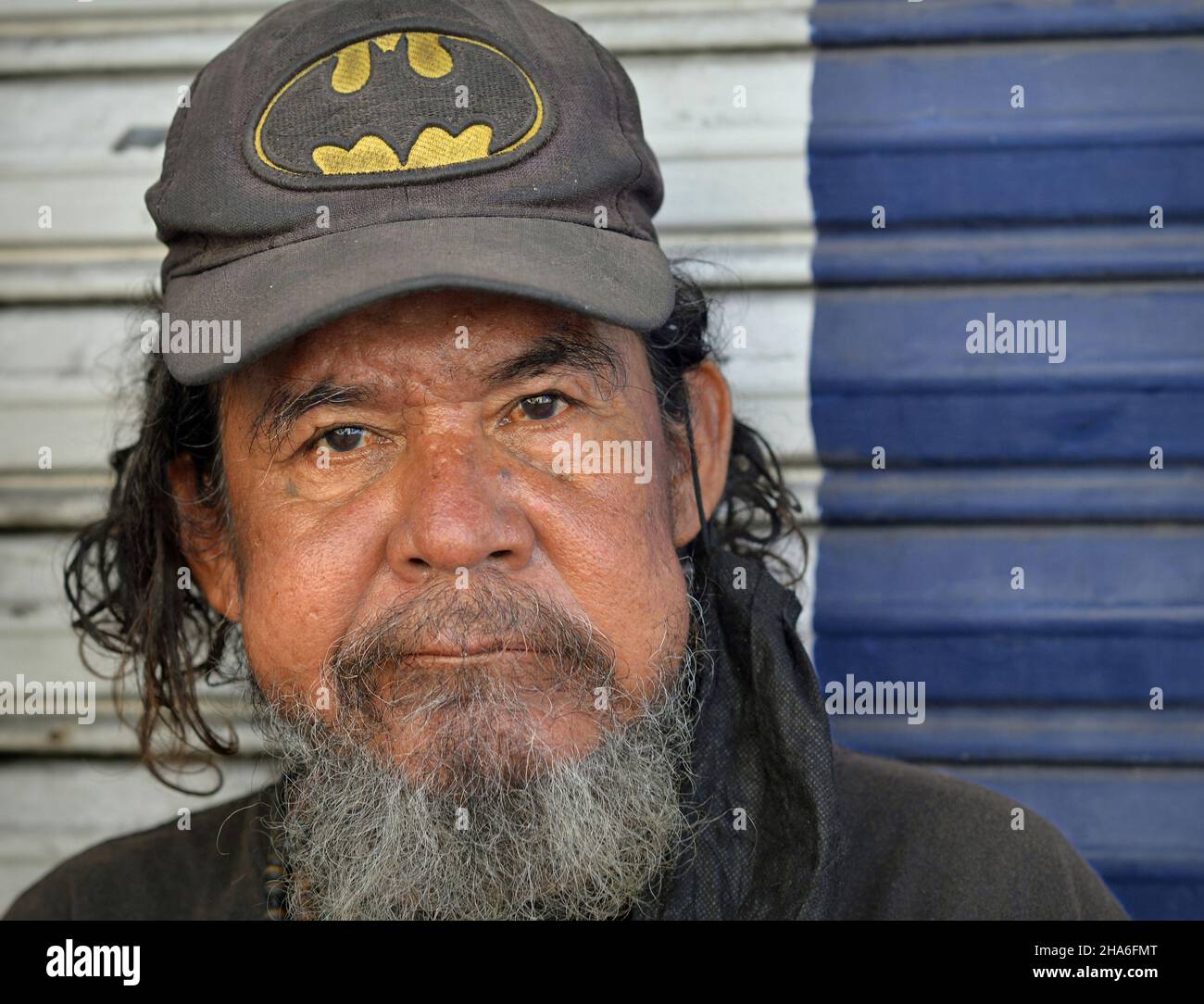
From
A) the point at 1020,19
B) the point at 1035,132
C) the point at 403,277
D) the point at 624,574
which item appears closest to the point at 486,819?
the point at 624,574

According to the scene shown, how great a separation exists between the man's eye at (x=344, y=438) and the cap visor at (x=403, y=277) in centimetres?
18

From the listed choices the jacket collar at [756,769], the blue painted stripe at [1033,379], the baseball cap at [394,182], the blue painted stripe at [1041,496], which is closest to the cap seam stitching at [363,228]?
the baseball cap at [394,182]

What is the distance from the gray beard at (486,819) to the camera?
169 centimetres

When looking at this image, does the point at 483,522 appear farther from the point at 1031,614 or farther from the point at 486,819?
the point at 1031,614

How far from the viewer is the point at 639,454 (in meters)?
1.83

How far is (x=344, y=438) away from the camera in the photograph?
175cm

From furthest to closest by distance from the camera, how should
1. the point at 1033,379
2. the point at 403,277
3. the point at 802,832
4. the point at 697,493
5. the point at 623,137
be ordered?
the point at 1033,379, the point at 697,493, the point at 623,137, the point at 802,832, the point at 403,277

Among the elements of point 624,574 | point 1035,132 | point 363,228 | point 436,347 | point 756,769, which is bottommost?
point 756,769

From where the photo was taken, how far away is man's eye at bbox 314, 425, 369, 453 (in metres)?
1.75

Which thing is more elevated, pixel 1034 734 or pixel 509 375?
pixel 509 375

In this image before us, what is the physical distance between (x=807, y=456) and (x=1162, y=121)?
983 millimetres

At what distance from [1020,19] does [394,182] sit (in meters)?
1.47

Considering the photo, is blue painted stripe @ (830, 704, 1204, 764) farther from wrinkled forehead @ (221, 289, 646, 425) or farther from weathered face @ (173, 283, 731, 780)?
wrinkled forehead @ (221, 289, 646, 425)
